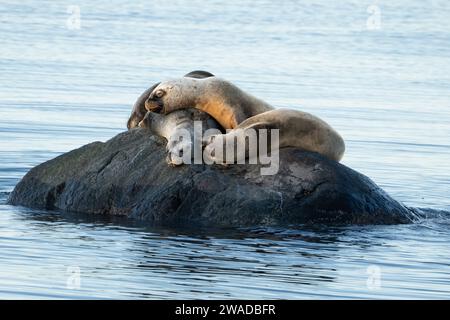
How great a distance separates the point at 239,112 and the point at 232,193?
1128 millimetres

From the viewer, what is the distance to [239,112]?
46.9ft

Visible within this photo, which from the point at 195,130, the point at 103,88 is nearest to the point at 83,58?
the point at 103,88

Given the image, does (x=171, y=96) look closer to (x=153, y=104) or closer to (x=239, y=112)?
(x=153, y=104)

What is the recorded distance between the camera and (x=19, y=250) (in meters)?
12.2

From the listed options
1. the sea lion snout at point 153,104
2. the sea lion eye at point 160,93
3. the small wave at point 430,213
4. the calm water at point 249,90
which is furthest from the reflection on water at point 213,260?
the sea lion eye at point 160,93

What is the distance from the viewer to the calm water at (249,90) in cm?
1144

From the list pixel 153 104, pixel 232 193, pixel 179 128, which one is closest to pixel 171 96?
pixel 153 104

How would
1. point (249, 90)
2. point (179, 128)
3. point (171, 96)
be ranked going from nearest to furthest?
point (179, 128)
point (171, 96)
point (249, 90)

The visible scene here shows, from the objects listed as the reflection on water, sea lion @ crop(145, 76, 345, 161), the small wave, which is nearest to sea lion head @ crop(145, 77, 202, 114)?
sea lion @ crop(145, 76, 345, 161)

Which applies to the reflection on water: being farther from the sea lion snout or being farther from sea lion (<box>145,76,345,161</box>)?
the sea lion snout

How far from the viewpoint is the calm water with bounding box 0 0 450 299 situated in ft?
37.5

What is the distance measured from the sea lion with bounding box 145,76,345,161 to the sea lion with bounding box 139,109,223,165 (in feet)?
0.27

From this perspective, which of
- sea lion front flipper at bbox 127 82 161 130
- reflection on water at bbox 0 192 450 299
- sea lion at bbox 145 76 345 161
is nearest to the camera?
reflection on water at bbox 0 192 450 299

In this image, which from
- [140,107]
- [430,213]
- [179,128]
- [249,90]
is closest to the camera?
[179,128]
